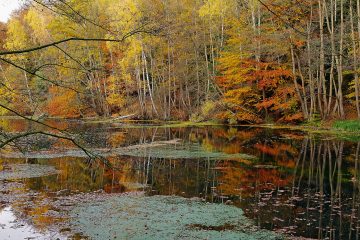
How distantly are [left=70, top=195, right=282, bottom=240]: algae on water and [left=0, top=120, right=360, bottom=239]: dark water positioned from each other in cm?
51

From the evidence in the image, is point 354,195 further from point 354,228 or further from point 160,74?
point 160,74

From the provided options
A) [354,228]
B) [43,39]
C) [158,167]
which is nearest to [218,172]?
[158,167]

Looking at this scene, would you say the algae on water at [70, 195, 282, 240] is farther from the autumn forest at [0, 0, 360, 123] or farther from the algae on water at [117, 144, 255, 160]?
the autumn forest at [0, 0, 360, 123]

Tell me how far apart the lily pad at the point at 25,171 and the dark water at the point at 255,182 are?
539mm

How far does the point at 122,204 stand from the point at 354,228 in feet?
17.4

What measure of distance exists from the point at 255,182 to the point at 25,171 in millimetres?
8261

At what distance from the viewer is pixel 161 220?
8.37m

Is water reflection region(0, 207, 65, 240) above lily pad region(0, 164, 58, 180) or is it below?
below

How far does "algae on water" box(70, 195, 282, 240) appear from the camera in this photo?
7438 millimetres

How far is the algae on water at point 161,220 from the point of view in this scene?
744 centimetres

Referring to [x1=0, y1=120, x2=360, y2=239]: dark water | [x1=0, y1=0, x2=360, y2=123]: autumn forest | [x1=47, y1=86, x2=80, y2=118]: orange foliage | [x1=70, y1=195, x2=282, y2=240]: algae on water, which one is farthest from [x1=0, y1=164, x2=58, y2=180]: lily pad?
[x1=47, y1=86, x2=80, y2=118]: orange foliage

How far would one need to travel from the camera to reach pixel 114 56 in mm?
46469

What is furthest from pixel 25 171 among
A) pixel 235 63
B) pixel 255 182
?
pixel 235 63

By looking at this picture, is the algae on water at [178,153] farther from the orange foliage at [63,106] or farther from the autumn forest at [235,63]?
the orange foliage at [63,106]
